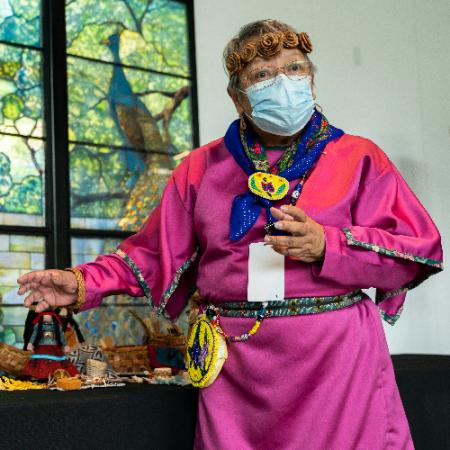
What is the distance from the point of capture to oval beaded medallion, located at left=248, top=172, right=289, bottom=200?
1.83m

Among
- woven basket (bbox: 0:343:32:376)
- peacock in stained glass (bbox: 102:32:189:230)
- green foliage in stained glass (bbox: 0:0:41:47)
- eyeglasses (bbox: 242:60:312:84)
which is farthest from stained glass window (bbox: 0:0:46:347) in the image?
eyeglasses (bbox: 242:60:312:84)

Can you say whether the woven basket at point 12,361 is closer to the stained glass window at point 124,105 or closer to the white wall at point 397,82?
the stained glass window at point 124,105

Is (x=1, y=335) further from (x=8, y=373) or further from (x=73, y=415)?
(x=73, y=415)

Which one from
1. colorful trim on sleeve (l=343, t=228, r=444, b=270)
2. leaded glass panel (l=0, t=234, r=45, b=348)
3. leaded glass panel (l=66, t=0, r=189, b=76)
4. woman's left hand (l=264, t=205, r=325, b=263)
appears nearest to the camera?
woman's left hand (l=264, t=205, r=325, b=263)

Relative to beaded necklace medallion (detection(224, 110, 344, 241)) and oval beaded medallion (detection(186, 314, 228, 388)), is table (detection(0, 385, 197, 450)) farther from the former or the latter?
beaded necklace medallion (detection(224, 110, 344, 241))

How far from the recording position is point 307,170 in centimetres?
188

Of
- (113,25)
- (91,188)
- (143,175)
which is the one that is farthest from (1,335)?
(113,25)

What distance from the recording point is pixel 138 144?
4.62 m

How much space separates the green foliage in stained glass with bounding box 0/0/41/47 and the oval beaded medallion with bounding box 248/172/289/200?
9.20 ft

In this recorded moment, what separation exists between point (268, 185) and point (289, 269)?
0.20m

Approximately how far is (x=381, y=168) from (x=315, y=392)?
0.54 m

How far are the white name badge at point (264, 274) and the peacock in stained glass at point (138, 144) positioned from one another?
275cm

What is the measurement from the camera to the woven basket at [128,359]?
10.5 feet

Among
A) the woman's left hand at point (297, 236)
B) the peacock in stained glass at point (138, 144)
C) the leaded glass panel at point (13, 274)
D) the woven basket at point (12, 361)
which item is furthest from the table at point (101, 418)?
the peacock in stained glass at point (138, 144)
